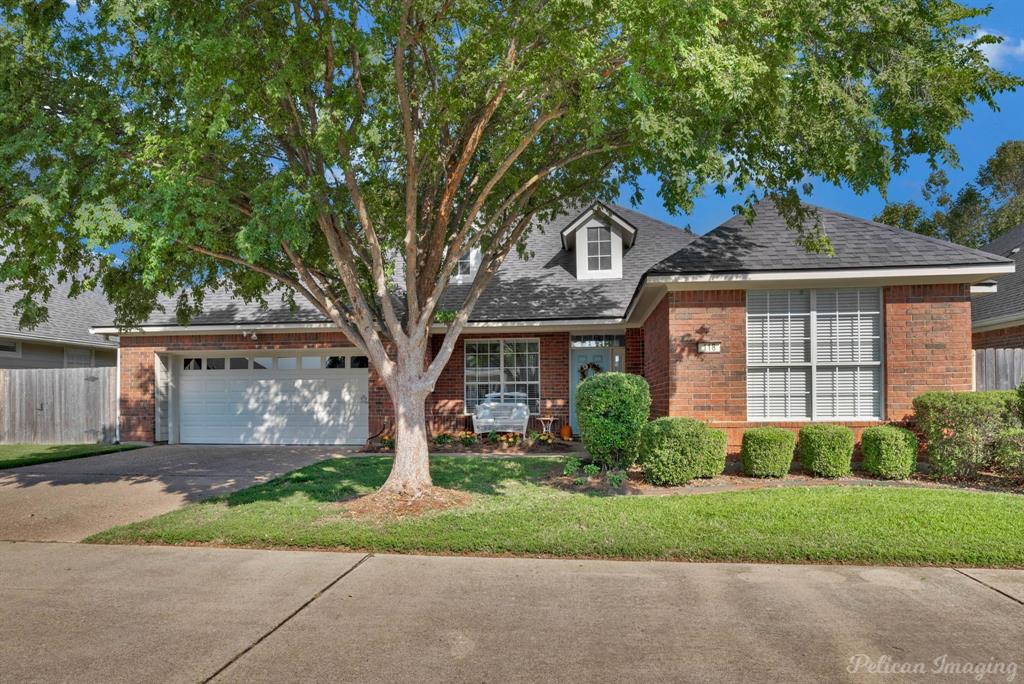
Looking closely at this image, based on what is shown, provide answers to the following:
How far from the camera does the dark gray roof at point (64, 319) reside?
17703 mm

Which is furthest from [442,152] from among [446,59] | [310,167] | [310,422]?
[310,422]

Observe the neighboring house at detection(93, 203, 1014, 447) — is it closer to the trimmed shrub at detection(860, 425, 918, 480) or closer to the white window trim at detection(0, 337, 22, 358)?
the trimmed shrub at detection(860, 425, 918, 480)

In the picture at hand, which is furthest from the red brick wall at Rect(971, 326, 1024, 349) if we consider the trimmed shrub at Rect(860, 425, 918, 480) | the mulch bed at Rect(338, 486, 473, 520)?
the mulch bed at Rect(338, 486, 473, 520)

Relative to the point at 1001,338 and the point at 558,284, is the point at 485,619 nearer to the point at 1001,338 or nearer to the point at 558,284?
the point at 558,284

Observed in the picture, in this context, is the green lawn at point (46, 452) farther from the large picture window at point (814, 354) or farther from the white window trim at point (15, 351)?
the large picture window at point (814, 354)

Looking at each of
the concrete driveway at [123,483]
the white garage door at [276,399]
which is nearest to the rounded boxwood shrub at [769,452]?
the concrete driveway at [123,483]

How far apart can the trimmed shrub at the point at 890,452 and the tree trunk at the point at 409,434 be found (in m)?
6.04

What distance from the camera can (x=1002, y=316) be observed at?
14.0 m

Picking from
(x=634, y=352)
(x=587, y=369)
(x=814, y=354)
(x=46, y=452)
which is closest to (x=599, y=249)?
(x=634, y=352)

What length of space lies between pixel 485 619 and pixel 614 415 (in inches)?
192

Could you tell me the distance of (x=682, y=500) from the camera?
296 inches

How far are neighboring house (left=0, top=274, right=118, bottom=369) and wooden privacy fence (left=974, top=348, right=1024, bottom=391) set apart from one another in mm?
20654

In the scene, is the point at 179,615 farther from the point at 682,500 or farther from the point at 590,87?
the point at 590,87

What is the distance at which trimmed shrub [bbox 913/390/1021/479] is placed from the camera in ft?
28.1
